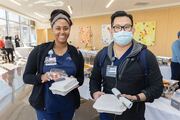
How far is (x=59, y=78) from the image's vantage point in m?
1.26

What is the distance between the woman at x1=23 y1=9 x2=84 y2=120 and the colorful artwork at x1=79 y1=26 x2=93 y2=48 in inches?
365

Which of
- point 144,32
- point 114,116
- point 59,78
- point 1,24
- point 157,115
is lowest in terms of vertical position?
point 157,115

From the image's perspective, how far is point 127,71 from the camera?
1.09m

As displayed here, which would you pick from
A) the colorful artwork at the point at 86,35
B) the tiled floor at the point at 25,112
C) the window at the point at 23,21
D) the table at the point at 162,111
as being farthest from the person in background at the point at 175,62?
the window at the point at 23,21

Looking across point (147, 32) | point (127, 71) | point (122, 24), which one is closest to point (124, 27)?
point (122, 24)

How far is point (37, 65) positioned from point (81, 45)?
33.3 ft

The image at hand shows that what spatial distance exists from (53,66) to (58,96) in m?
0.22

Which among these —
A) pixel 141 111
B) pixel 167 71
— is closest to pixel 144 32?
pixel 167 71

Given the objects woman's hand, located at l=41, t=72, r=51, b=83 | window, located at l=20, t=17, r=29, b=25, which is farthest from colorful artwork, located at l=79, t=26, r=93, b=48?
woman's hand, located at l=41, t=72, r=51, b=83

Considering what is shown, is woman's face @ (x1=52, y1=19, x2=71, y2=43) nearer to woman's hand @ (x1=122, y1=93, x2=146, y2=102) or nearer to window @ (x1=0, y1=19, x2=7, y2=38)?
woman's hand @ (x1=122, y1=93, x2=146, y2=102)

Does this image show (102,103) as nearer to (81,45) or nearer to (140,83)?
(140,83)

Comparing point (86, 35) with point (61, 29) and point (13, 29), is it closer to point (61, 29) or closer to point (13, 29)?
point (13, 29)

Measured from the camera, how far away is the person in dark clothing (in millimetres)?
1081

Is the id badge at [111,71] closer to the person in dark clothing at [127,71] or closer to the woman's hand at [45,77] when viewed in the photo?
the person in dark clothing at [127,71]
